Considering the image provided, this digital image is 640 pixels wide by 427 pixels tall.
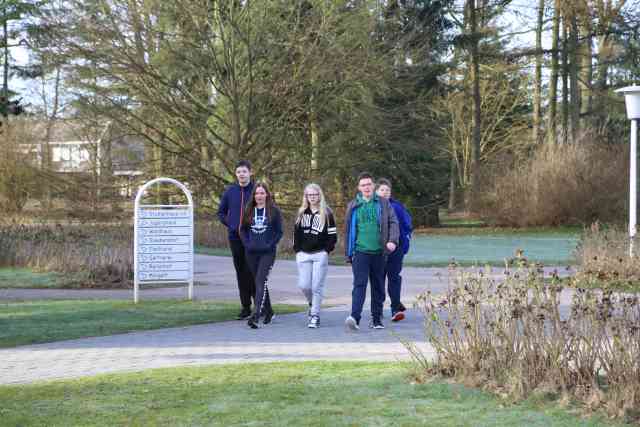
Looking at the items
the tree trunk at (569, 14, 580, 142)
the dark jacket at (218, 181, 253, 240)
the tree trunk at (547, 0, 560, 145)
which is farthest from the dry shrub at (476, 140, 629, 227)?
the dark jacket at (218, 181, 253, 240)

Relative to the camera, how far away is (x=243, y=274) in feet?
37.3

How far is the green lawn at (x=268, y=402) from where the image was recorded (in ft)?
18.2

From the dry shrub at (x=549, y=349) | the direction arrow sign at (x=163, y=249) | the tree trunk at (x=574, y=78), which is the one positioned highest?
the tree trunk at (x=574, y=78)

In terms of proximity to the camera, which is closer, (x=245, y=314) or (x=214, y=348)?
(x=214, y=348)

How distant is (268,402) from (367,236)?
15.0 ft

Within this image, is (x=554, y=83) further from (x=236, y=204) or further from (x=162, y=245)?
(x=236, y=204)

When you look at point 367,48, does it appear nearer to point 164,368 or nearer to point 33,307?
point 33,307

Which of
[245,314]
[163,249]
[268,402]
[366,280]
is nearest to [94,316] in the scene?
Answer: [245,314]

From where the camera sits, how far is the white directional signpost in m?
13.1

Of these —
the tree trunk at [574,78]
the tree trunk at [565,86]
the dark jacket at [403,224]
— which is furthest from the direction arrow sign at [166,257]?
the tree trunk at [574,78]

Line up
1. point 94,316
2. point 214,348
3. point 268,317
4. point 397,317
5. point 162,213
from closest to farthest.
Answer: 1. point 214,348
2. point 268,317
3. point 397,317
4. point 94,316
5. point 162,213

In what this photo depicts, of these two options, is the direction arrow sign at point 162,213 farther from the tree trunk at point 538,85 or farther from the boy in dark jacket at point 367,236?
the tree trunk at point 538,85

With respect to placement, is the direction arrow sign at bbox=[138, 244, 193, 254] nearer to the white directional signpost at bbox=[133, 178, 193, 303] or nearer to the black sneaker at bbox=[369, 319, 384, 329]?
the white directional signpost at bbox=[133, 178, 193, 303]

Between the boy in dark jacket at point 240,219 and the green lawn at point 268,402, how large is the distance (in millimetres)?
3885
